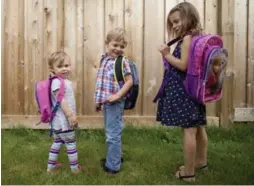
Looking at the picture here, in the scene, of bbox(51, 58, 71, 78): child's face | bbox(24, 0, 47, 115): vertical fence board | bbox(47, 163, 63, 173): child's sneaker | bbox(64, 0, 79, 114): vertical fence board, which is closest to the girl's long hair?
bbox(51, 58, 71, 78): child's face

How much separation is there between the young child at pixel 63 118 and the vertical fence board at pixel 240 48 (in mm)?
2150

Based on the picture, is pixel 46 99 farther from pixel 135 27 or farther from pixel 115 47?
pixel 135 27

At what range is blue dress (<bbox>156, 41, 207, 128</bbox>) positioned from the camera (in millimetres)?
3369

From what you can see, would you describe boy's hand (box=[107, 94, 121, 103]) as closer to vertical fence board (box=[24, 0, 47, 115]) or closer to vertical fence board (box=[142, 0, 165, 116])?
vertical fence board (box=[142, 0, 165, 116])

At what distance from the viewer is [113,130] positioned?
362 centimetres

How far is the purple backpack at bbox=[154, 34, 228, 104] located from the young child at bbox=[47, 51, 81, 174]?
947 mm

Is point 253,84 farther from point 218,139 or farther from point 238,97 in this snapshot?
point 218,139

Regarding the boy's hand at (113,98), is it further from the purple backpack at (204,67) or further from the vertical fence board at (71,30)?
the vertical fence board at (71,30)

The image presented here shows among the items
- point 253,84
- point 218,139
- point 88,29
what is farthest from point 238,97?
point 88,29

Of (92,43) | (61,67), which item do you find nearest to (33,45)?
(92,43)

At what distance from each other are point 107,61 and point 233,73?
72.9 inches

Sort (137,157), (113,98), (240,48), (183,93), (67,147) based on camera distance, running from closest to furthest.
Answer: (183,93) → (113,98) → (67,147) → (137,157) → (240,48)

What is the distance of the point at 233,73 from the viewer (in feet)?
16.2

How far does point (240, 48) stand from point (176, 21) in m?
1.79
